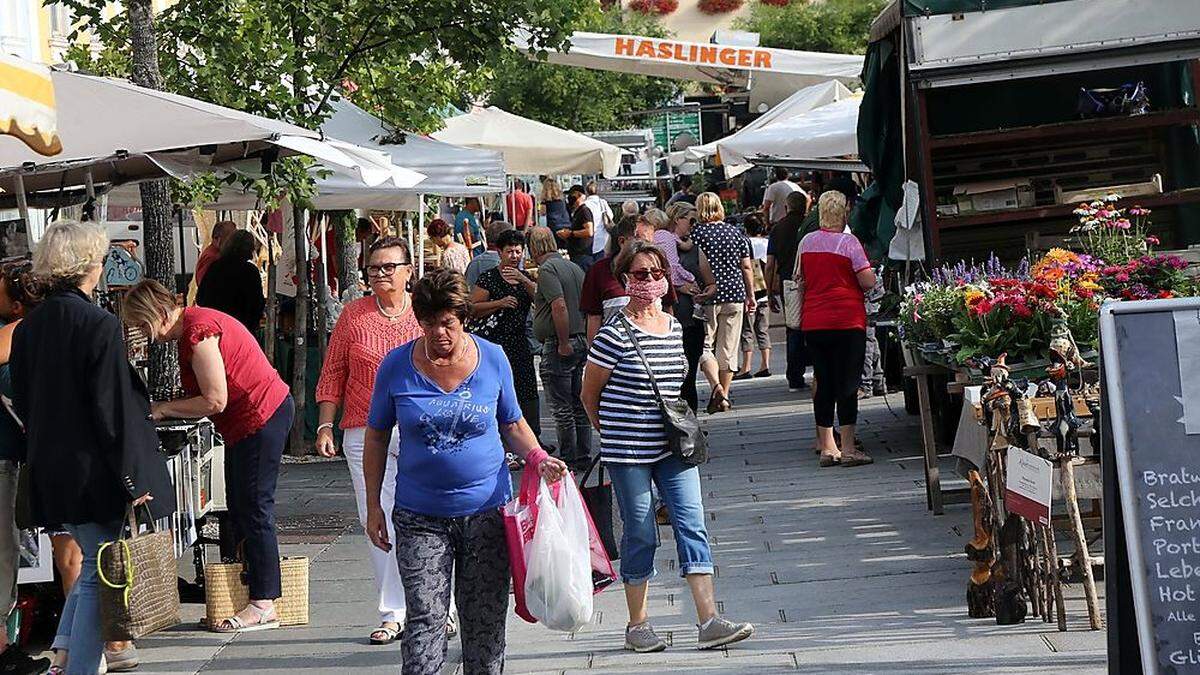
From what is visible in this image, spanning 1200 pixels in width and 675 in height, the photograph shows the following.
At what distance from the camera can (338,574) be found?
9438mm

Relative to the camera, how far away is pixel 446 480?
5.73 metres

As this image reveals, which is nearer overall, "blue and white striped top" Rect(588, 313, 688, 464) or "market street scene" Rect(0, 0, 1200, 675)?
"market street scene" Rect(0, 0, 1200, 675)

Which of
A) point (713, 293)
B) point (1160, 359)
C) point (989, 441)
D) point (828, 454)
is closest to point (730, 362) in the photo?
point (713, 293)

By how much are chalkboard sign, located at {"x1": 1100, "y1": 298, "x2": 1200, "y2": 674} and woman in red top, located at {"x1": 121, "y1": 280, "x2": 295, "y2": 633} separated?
406 cm

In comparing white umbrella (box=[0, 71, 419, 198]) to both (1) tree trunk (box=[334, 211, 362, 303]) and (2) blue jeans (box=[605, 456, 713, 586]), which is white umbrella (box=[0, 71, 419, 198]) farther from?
(1) tree trunk (box=[334, 211, 362, 303])

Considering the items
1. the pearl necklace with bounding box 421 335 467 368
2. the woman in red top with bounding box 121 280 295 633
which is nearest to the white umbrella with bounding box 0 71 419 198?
the woman in red top with bounding box 121 280 295 633

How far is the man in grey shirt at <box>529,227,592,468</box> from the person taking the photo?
12.0 metres

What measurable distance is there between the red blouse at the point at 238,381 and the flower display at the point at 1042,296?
3313mm

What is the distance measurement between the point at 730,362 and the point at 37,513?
9510mm

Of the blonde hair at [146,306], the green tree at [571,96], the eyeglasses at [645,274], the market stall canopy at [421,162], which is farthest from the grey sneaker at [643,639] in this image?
the green tree at [571,96]

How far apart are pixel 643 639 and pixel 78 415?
2425mm

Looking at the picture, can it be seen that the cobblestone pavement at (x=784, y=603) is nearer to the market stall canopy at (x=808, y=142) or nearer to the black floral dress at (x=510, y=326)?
the black floral dress at (x=510, y=326)

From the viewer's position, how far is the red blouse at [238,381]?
303 inches

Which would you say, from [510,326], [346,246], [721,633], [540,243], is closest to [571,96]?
[346,246]
